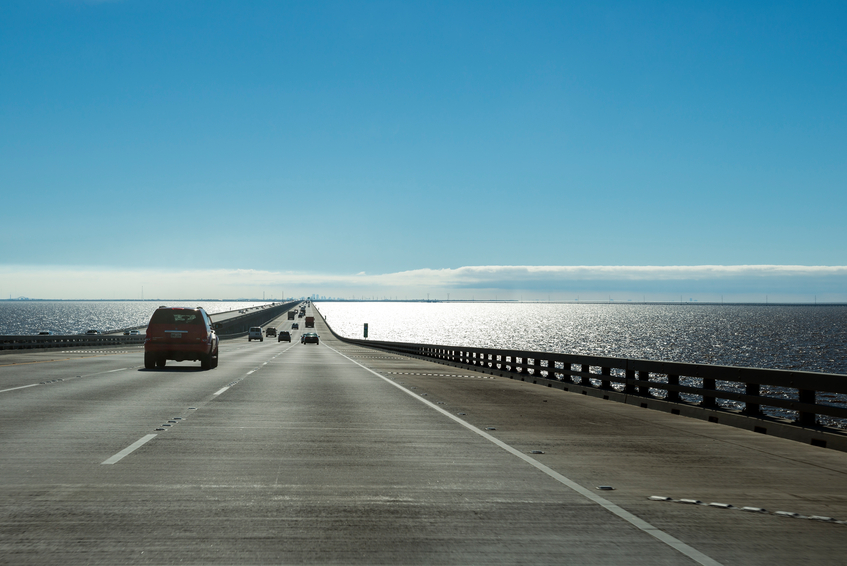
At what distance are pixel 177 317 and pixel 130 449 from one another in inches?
663

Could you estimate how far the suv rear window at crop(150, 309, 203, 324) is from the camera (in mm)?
25109

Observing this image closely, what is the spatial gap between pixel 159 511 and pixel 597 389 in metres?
14.8

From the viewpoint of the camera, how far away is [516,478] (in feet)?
26.1

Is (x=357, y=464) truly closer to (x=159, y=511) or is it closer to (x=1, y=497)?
(x=159, y=511)

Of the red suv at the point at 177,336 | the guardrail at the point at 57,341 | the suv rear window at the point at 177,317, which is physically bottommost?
the guardrail at the point at 57,341

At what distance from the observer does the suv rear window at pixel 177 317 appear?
2511 cm

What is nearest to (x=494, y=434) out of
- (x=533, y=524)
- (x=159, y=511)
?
(x=533, y=524)

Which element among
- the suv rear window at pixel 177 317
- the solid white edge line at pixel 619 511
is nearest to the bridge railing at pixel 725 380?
the solid white edge line at pixel 619 511

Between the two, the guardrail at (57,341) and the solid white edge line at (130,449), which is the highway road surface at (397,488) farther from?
the guardrail at (57,341)

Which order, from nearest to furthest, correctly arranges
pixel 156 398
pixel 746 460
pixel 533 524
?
pixel 533 524 → pixel 746 460 → pixel 156 398

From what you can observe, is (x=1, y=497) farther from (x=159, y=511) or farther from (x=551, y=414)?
(x=551, y=414)

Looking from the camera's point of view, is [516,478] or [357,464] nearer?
[516,478]

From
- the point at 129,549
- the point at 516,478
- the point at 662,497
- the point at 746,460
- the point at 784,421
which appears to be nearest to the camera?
the point at 129,549

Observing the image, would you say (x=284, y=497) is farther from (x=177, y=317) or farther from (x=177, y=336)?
(x=177, y=317)
